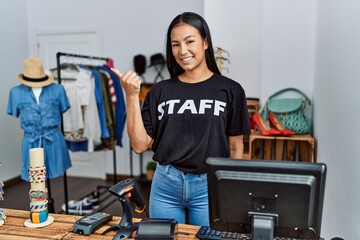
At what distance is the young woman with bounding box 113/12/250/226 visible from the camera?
4.43 ft

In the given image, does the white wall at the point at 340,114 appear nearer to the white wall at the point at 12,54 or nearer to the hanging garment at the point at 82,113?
the hanging garment at the point at 82,113

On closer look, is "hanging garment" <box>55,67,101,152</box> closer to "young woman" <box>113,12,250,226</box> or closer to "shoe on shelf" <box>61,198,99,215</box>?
"shoe on shelf" <box>61,198,99,215</box>

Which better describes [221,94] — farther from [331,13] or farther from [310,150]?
[310,150]

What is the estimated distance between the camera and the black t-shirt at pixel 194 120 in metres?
1.35

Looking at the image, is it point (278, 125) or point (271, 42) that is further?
point (271, 42)

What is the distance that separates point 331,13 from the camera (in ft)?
6.84

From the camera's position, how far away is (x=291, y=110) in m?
2.83

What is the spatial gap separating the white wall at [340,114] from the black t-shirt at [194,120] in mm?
499

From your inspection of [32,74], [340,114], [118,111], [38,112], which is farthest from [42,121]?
[340,114]

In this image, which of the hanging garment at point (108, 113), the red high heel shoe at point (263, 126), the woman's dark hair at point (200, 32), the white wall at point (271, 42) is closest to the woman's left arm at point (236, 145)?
the woman's dark hair at point (200, 32)

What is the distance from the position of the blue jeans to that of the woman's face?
1.47ft

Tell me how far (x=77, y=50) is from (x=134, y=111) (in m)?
3.47

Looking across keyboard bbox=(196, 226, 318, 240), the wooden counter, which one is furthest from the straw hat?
keyboard bbox=(196, 226, 318, 240)

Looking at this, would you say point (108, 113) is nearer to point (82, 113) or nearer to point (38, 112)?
point (82, 113)
